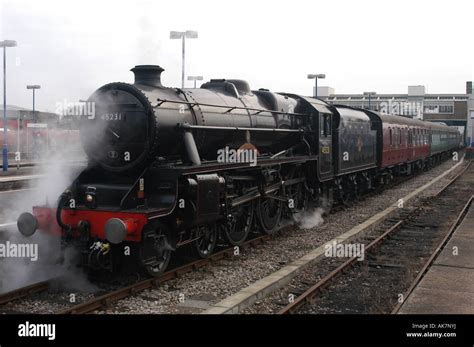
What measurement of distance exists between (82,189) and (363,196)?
1180 centimetres

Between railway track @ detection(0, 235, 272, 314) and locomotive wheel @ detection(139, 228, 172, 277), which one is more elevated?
locomotive wheel @ detection(139, 228, 172, 277)

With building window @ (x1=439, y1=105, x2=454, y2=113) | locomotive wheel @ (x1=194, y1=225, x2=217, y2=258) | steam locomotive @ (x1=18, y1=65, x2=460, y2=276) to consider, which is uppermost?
building window @ (x1=439, y1=105, x2=454, y2=113)

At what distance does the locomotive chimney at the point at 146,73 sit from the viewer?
782 cm

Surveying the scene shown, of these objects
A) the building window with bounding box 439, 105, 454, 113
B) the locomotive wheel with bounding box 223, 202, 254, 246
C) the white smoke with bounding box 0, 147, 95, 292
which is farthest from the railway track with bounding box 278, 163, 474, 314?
the building window with bounding box 439, 105, 454, 113

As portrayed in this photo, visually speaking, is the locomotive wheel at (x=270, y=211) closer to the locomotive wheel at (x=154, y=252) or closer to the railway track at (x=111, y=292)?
the railway track at (x=111, y=292)

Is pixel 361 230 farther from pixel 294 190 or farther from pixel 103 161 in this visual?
pixel 103 161

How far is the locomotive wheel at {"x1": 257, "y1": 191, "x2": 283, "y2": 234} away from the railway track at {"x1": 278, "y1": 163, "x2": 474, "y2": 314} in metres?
2.09

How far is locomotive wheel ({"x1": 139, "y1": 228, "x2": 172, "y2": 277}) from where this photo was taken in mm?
7012

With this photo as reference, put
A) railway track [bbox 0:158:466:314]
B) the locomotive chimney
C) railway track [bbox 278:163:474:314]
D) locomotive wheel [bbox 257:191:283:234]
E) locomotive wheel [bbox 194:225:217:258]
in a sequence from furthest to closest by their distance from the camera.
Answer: locomotive wheel [bbox 257:191:283:234]
locomotive wheel [bbox 194:225:217:258]
the locomotive chimney
railway track [bbox 278:163:474:314]
railway track [bbox 0:158:466:314]

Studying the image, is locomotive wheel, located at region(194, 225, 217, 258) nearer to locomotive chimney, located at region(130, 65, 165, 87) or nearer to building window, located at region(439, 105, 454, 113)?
locomotive chimney, located at region(130, 65, 165, 87)

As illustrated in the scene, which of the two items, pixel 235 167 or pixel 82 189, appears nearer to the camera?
pixel 82 189

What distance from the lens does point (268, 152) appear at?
11.3 metres

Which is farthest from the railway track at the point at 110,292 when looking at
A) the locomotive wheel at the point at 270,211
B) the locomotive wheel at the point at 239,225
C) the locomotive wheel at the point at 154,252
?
the locomotive wheel at the point at 270,211
